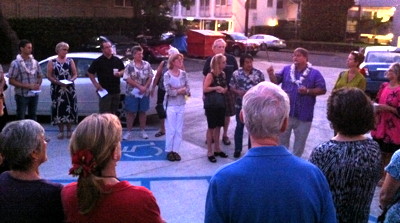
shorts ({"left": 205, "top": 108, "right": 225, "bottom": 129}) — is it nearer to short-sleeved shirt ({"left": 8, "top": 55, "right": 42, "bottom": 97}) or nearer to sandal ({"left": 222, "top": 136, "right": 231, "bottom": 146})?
sandal ({"left": 222, "top": 136, "right": 231, "bottom": 146})

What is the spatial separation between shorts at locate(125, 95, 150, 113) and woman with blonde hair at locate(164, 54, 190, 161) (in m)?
1.24

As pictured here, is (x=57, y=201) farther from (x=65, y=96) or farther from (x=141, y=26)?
(x=141, y=26)

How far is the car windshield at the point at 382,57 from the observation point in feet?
48.8

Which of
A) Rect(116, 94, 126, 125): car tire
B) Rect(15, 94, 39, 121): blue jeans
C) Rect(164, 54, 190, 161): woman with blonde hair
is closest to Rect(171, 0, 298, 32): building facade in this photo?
Rect(116, 94, 126, 125): car tire

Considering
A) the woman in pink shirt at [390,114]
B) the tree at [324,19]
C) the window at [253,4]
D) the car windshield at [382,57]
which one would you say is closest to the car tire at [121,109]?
the woman in pink shirt at [390,114]

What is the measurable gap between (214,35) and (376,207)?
73.4 feet

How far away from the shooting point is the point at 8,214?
2.71 meters

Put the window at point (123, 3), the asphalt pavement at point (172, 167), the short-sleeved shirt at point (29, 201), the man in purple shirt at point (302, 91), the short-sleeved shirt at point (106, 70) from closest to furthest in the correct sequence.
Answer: the short-sleeved shirt at point (29, 201), the asphalt pavement at point (172, 167), the man in purple shirt at point (302, 91), the short-sleeved shirt at point (106, 70), the window at point (123, 3)

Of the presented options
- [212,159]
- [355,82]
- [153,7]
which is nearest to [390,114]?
[355,82]

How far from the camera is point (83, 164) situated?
7.85 feet

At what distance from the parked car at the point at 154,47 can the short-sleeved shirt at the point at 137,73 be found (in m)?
15.8

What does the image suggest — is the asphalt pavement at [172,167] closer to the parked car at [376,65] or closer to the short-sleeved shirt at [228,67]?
the short-sleeved shirt at [228,67]

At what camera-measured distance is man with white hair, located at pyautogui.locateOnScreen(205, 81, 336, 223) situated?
2.28 meters

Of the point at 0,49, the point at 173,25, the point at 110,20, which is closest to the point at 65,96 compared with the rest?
the point at 0,49
